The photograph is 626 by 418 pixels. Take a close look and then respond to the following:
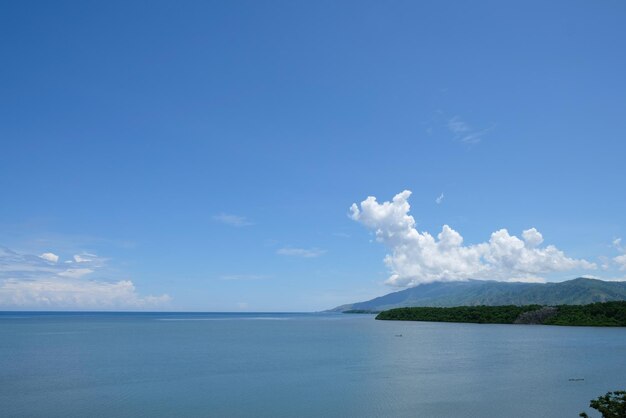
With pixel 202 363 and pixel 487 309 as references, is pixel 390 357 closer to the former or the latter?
pixel 202 363

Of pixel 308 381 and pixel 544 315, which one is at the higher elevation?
pixel 544 315

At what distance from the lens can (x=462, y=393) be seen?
3603 cm

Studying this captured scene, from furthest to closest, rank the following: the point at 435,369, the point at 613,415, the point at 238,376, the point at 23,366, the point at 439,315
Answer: the point at 439,315, the point at 23,366, the point at 435,369, the point at 238,376, the point at 613,415

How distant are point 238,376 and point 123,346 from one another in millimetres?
39695

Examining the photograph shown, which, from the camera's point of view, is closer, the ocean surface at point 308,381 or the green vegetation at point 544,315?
the ocean surface at point 308,381

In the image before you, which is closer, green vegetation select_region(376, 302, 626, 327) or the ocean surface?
the ocean surface

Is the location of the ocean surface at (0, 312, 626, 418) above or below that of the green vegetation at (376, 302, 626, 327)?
below

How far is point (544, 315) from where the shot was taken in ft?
472

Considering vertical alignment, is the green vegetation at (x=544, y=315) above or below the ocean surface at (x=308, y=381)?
above

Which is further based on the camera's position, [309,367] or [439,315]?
[439,315]

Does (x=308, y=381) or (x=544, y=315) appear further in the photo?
(x=544, y=315)

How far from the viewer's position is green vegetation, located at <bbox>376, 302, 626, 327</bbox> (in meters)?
130

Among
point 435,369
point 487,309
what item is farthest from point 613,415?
point 487,309

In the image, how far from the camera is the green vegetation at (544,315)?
130500 millimetres
